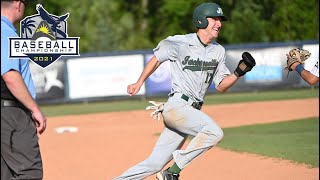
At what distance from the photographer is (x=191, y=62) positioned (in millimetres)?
8102

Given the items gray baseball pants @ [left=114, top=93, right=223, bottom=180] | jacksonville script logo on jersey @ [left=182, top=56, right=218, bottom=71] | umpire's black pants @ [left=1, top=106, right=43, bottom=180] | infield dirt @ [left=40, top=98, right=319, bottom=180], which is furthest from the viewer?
infield dirt @ [left=40, top=98, right=319, bottom=180]

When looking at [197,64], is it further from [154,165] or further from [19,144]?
[19,144]

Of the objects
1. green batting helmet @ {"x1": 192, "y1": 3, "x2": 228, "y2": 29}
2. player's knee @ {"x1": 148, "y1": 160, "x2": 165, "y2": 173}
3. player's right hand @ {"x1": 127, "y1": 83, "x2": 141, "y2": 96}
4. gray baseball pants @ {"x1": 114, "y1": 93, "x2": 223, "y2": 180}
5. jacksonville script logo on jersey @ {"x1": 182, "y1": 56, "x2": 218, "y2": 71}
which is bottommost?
player's knee @ {"x1": 148, "y1": 160, "x2": 165, "y2": 173}

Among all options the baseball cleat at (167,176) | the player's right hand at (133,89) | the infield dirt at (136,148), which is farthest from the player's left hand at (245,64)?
the infield dirt at (136,148)

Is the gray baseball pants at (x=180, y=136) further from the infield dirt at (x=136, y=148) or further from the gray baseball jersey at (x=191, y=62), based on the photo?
the infield dirt at (x=136, y=148)

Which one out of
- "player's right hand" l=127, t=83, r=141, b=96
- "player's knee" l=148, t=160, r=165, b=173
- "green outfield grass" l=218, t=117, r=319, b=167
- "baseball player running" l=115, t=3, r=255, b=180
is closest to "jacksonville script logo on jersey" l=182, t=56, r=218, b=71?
"baseball player running" l=115, t=3, r=255, b=180

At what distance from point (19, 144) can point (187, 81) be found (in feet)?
7.12

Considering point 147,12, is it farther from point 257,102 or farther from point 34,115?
point 34,115

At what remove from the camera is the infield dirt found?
36.7 feet

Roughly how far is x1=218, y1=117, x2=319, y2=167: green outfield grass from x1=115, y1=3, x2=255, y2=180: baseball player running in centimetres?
402

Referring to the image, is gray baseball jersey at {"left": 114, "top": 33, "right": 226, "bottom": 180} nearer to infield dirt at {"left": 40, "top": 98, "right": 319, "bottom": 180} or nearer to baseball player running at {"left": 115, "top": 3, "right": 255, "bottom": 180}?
baseball player running at {"left": 115, "top": 3, "right": 255, "bottom": 180}

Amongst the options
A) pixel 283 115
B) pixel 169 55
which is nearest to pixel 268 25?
pixel 283 115

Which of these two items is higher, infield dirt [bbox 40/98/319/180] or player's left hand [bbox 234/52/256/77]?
player's left hand [bbox 234/52/256/77]

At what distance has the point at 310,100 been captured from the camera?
2603 cm
